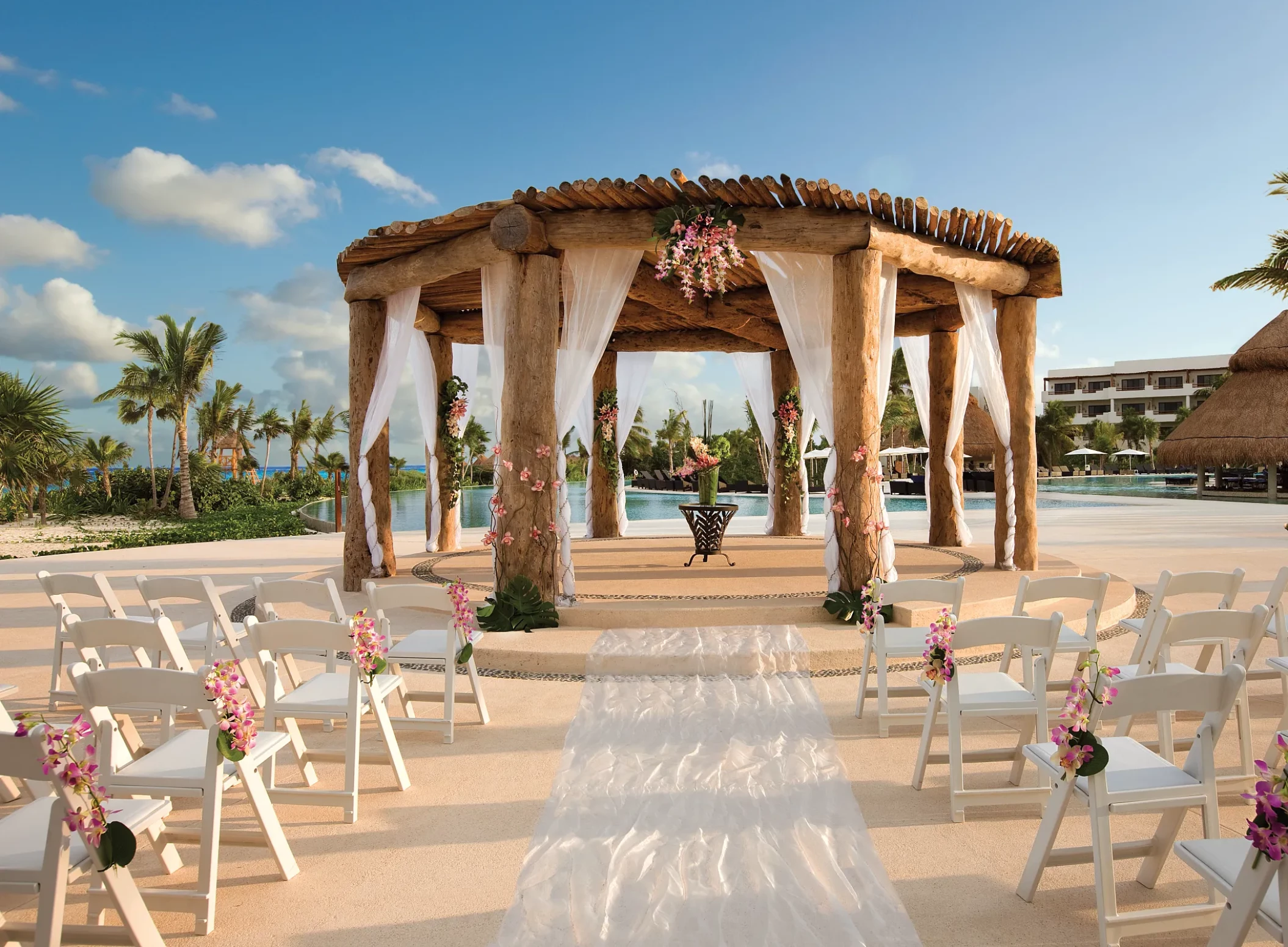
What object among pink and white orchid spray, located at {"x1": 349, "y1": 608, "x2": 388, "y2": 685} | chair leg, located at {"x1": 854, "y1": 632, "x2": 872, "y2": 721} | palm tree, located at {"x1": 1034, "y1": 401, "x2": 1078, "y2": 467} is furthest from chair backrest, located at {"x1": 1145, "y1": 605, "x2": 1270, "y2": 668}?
palm tree, located at {"x1": 1034, "y1": 401, "x2": 1078, "y2": 467}

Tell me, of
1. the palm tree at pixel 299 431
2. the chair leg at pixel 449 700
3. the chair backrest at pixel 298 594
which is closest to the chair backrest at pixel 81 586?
the chair backrest at pixel 298 594

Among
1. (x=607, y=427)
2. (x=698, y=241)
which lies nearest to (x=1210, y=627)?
(x=698, y=241)

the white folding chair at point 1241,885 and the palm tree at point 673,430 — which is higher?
the palm tree at point 673,430

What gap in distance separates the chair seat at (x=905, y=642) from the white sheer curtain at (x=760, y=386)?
6883mm

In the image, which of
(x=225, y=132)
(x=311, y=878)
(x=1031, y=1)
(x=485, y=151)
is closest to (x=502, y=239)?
(x=311, y=878)

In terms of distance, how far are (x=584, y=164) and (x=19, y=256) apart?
36.7 metres

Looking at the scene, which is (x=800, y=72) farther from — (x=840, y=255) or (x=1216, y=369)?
(x=1216, y=369)

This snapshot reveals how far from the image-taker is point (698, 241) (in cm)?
563

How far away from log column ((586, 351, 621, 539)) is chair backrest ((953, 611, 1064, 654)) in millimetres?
8417

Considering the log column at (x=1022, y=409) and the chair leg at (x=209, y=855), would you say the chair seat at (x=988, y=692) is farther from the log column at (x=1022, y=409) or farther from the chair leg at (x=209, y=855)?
the log column at (x=1022, y=409)

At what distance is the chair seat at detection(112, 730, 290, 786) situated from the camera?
2215mm

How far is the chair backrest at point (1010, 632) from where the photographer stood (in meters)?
2.78

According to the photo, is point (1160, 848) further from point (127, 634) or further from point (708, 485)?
point (708, 485)

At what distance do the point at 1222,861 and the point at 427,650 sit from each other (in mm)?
3339
